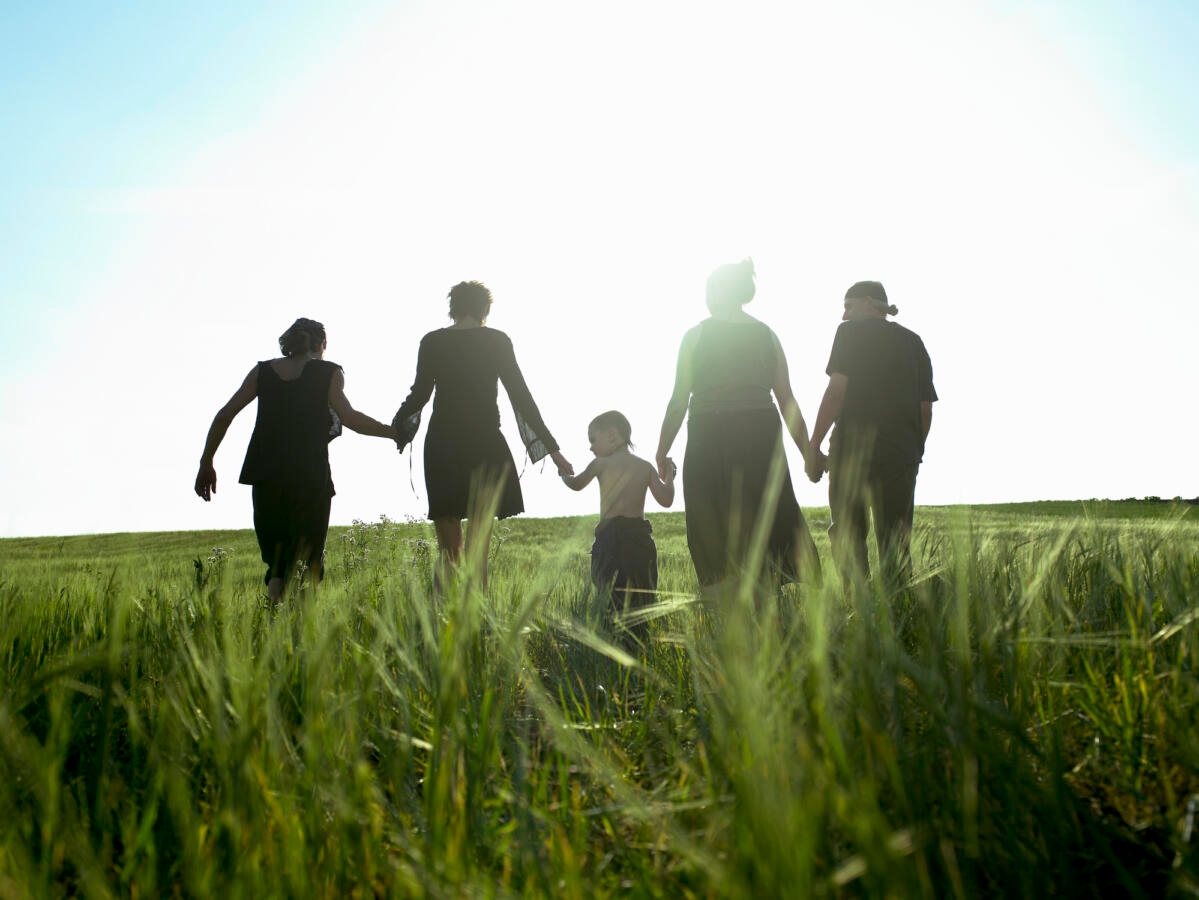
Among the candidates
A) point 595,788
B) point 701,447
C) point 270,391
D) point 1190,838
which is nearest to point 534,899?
point 595,788

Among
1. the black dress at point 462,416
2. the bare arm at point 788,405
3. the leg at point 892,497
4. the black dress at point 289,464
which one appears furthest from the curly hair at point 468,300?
the leg at point 892,497

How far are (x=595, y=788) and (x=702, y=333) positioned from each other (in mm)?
2856

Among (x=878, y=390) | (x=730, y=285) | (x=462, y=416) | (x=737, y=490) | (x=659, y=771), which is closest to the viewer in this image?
(x=659, y=771)

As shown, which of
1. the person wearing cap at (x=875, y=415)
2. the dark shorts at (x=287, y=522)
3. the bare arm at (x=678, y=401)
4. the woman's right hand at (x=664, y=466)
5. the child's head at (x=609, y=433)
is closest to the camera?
the bare arm at (x=678, y=401)

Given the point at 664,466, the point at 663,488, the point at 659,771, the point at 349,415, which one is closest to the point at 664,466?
the point at 664,466

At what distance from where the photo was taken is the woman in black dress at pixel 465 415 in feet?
15.8

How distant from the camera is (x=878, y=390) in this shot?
15.6 feet

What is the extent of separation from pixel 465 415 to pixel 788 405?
185 cm

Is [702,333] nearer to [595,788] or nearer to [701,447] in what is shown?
[701,447]

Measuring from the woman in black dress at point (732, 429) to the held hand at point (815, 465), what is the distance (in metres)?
0.31

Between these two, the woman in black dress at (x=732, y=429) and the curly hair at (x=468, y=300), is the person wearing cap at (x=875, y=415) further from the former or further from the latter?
the curly hair at (x=468, y=300)

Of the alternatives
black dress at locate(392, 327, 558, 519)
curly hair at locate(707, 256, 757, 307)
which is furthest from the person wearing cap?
black dress at locate(392, 327, 558, 519)

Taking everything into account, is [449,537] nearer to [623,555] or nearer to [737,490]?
[623,555]

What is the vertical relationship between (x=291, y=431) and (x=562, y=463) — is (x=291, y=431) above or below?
above
